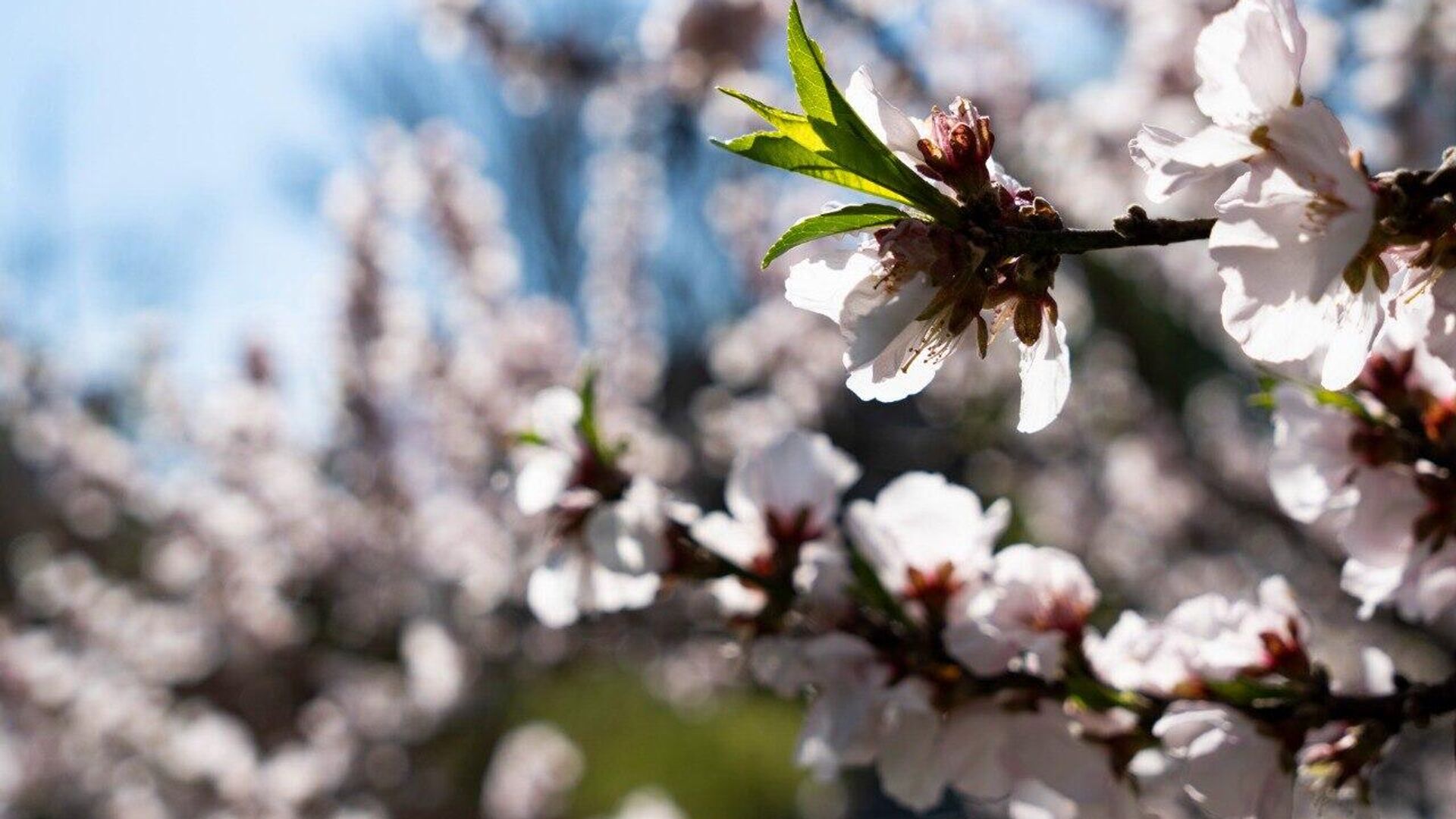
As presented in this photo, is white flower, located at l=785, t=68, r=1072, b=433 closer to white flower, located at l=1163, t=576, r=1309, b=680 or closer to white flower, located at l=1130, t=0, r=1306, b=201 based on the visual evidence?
white flower, located at l=1130, t=0, r=1306, b=201

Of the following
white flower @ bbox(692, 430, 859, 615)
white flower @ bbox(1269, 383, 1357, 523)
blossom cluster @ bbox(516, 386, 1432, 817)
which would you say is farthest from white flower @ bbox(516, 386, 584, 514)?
white flower @ bbox(1269, 383, 1357, 523)

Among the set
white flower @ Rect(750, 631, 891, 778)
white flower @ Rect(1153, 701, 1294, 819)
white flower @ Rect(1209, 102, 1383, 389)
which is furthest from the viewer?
white flower @ Rect(750, 631, 891, 778)

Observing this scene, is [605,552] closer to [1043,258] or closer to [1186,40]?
[1043,258]

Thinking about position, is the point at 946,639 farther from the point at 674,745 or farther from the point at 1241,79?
the point at 674,745

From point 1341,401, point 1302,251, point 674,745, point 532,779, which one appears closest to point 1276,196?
point 1302,251

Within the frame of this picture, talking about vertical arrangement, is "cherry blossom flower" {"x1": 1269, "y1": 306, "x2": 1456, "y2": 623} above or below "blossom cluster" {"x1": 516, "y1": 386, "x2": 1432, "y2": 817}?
above
